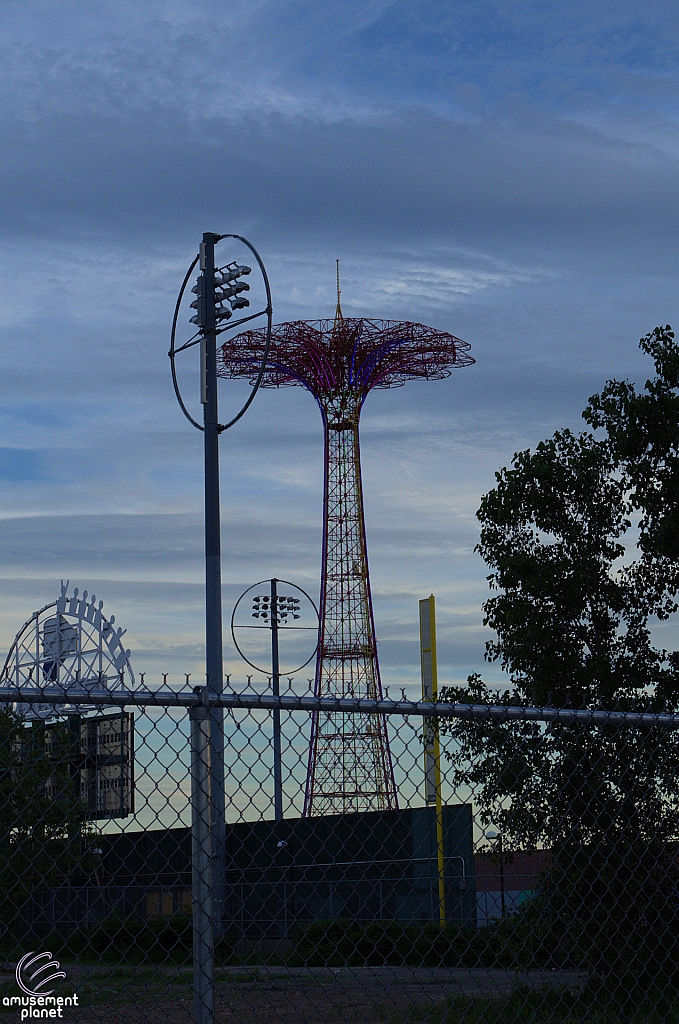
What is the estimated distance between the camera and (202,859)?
3.61 meters

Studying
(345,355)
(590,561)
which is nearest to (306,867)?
(590,561)

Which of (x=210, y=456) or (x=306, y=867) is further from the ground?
(x=210, y=456)

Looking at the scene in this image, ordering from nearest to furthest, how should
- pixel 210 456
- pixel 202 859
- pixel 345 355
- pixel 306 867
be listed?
Answer: pixel 202 859
pixel 306 867
pixel 210 456
pixel 345 355

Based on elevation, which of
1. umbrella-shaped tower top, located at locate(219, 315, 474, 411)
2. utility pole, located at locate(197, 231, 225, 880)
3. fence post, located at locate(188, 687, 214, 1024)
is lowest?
fence post, located at locate(188, 687, 214, 1024)

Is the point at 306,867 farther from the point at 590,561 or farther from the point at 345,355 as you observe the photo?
the point at 345,355

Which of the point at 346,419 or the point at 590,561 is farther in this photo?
the point at 346,419

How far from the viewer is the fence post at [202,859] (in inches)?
140

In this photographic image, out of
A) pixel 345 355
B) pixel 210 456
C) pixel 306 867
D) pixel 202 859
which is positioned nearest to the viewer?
pixel 202 859

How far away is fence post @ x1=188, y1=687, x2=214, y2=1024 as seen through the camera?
140 inches

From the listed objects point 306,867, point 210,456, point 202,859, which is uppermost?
point 210,456

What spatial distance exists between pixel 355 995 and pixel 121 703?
8949 mm

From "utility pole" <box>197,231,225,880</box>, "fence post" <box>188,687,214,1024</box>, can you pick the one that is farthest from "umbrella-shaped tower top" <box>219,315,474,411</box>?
"fence post" <box>188,687,214,1024</box>

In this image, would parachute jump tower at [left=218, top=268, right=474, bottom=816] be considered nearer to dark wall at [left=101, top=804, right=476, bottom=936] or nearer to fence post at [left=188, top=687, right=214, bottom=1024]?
dark wall at [left=101, top=804, right=476, bottom=936]

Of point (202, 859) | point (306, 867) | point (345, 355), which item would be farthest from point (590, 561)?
point (345, 355)
